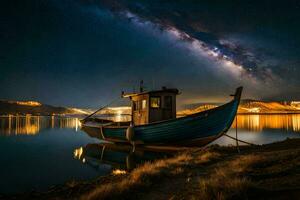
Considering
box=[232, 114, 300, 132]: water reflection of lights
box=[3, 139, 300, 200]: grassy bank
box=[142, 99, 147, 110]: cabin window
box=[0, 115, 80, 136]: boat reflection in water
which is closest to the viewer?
box=[3, 139, 300, 200]: grassy bank

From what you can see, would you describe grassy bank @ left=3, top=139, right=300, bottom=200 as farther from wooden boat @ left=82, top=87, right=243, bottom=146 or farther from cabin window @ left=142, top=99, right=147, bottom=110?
cabin window @ left=142, top=99, right=147, bottom=110

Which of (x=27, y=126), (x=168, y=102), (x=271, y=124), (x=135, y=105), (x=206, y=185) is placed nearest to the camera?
(x=206, y=185)

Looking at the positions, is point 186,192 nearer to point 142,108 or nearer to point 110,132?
point 142,108

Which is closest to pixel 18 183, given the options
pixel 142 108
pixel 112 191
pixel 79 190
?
pixel 79 190

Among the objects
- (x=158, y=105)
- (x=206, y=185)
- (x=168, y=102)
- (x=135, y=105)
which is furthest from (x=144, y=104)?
(x=206, y=185)

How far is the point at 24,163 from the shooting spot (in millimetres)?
15383

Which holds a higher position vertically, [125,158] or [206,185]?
[206,185]

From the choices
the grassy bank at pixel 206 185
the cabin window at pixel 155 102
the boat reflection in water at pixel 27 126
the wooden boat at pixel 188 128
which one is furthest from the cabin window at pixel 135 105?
the boat reflection in water at pixel 27 126

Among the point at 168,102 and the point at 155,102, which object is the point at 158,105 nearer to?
the point at 155,102

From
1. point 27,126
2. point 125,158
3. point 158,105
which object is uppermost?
point 158,105

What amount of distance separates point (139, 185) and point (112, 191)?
2.94 ft

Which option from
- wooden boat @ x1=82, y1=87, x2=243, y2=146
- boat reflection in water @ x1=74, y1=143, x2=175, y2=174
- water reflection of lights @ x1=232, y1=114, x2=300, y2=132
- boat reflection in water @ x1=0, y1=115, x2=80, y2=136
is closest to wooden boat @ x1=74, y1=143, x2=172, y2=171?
boat reflection in water @ x1=74, y1=143, x2=175, y2=174

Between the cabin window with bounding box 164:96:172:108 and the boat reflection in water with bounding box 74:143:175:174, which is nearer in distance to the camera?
the boat reflection in water with bounding box 74:143:175:174

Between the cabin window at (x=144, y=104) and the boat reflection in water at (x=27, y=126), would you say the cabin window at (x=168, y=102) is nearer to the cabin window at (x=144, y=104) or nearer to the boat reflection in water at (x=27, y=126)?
the cabin window at (x=144, y=104)
